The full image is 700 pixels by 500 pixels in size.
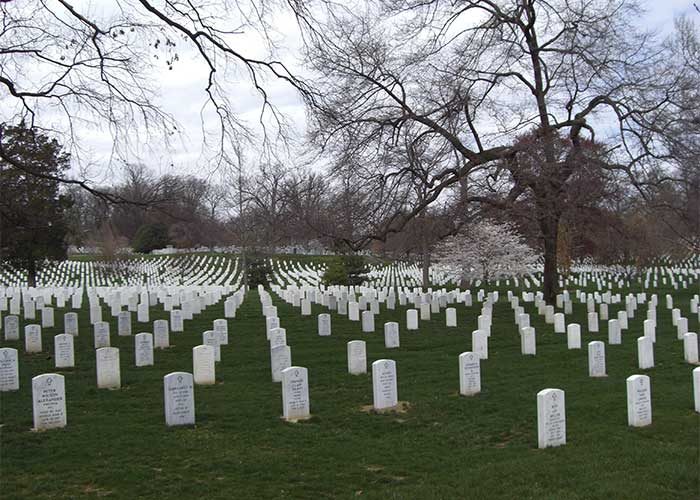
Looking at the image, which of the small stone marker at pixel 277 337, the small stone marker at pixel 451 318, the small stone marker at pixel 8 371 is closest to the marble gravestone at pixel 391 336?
the small stone marker at pixel 277 337

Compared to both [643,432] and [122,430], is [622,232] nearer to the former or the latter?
[643,432]

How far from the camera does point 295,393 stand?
31.2ft

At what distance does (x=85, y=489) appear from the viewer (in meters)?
6.55

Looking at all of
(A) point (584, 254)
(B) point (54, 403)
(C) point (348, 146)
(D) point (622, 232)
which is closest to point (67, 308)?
(C) point (348, 146)

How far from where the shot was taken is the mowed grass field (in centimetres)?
660

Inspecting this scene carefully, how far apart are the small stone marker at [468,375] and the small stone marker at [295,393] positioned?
2.76 m

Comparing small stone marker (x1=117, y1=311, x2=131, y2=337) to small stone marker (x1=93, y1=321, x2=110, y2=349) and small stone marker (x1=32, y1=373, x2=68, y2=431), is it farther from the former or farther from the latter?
small stone marker (x1=32, y1=373, x2=68, y2=431)

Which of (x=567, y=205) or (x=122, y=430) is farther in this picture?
(x=567, y=205)

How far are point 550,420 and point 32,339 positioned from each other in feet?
37.7

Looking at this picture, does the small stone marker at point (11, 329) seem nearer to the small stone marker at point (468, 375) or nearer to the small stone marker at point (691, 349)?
the small stone marker at point (468, 375)

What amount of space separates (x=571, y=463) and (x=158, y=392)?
668 centimetres

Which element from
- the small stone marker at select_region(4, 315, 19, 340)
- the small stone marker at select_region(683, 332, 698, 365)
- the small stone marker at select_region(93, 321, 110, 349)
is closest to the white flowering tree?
the small stone marker at select_region(683, 332, 698, 365)

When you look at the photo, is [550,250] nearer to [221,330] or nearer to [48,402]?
[221,330]

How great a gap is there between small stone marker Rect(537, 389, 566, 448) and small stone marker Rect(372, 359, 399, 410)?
249 cm
